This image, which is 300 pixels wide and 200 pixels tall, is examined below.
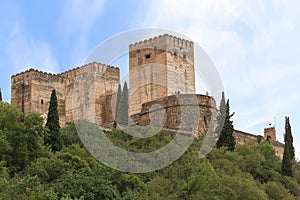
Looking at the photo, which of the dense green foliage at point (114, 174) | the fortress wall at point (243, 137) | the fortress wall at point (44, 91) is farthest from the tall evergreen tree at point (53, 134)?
the fortress wall at point (243, 137)

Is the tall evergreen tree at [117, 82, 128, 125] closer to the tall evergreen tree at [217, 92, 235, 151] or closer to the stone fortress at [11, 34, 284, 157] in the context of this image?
the stone fortress at [11, 34, 284, 157]

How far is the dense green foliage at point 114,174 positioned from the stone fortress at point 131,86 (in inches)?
297

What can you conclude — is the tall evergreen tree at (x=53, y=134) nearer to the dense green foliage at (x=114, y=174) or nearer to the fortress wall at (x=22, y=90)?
the dense green foliage at (x=114, y=174)

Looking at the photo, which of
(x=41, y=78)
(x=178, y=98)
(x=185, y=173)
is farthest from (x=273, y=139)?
(x=185, y=173)

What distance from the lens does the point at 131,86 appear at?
54312mm

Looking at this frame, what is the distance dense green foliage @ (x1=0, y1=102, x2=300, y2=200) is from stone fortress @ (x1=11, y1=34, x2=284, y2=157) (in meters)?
7.54

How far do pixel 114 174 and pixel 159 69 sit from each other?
59.8ft

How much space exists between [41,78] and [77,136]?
33.3ft

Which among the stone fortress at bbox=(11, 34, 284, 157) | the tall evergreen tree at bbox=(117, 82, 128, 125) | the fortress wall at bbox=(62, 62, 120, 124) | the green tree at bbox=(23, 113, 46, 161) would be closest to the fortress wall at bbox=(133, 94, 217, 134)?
the stone fortress at bbox=(11, 34, 284, 157)

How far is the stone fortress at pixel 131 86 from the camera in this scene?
52.1 meters

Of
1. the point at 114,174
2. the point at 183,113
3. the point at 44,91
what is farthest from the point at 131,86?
the point at 114,174

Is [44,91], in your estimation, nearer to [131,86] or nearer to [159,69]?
[131,86]

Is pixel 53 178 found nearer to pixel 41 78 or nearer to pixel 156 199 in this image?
pixel 156 199

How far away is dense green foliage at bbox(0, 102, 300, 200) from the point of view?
106ft
